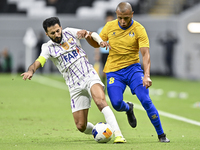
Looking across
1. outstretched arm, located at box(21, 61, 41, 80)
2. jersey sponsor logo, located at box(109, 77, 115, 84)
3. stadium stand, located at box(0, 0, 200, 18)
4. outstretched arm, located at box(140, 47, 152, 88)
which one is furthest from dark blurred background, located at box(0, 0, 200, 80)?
outstretched arm, located at box(21, 61, 41, 80)

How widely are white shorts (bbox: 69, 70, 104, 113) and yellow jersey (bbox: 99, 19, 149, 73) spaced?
Answer: 402 millimetres

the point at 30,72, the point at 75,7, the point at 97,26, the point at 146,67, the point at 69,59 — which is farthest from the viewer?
the point at 75,7

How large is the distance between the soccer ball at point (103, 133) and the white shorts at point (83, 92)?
2.02 feet

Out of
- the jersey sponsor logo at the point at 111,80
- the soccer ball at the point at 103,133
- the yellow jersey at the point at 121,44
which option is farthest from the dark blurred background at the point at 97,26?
the soccer ball at the point at 103,133

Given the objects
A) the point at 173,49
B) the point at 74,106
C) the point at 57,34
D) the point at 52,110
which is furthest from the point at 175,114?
the point at 173,49

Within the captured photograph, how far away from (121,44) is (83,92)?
90 cm

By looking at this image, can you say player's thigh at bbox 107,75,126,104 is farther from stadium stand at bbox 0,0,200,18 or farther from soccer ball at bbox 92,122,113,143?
stadium stand at bbox 0,0,200,18

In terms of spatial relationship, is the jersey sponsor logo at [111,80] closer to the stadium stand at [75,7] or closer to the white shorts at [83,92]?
the white shorts at [83,92]

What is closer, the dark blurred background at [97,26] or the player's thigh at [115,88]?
the player's thigh at [115,88]

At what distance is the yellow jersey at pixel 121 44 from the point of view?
619cm

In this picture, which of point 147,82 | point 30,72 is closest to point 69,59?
point 30,72

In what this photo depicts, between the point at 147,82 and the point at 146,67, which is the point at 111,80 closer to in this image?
the point at 146,67

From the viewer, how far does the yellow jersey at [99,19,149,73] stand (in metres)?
6.19

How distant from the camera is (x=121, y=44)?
20.6ft
